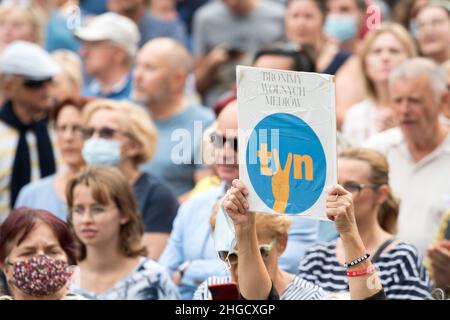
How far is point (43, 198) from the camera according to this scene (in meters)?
8.87

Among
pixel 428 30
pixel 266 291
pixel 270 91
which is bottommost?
pixel 266 291

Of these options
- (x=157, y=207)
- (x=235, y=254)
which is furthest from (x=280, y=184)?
(x=157, y=207)

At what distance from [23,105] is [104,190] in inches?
103

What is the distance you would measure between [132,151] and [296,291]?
274cm

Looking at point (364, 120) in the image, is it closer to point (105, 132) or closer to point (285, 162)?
point (105, 132)

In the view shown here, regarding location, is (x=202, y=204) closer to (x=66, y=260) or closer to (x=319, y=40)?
(x=66, y=260)

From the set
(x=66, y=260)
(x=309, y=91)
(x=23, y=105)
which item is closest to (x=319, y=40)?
(x=23, y=105)

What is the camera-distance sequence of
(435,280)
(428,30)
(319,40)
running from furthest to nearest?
(319,40) < (428,30) < (435,280)

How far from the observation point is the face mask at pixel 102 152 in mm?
8641

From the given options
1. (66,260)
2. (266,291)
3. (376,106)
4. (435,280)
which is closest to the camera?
(266,291)

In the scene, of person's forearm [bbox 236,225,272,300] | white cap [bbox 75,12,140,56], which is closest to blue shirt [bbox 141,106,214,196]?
white cap [bbox 75,12,140,56]

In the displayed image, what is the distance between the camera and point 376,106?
380 inches

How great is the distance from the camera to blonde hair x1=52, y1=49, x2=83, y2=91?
11188 mm

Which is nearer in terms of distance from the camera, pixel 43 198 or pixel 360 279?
pixel 360 279
